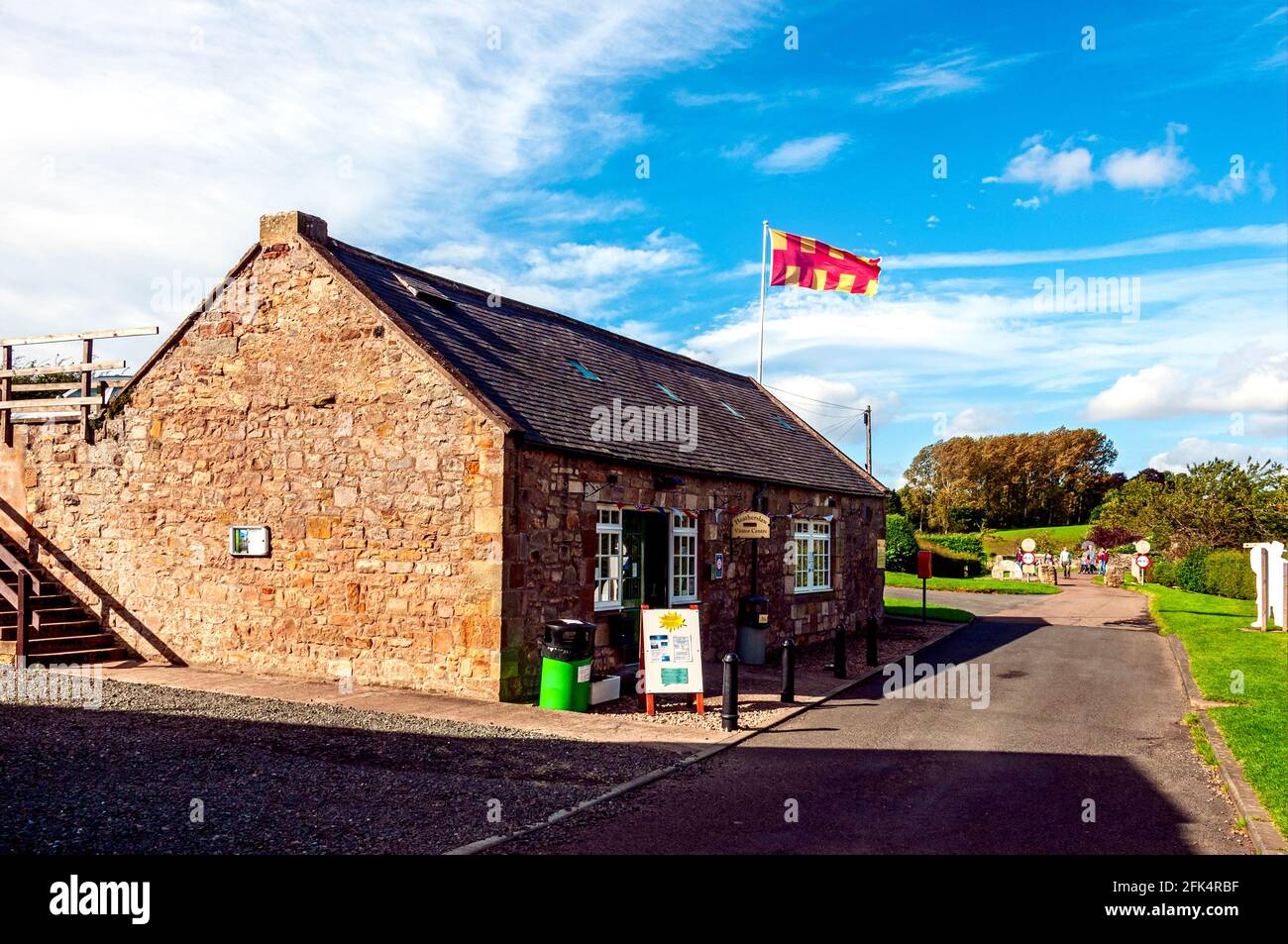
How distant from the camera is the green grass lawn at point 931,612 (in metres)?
26.0

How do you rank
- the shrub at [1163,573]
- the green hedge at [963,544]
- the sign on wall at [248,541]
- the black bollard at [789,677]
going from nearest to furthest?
the black bollard at [789,677]
the sign on wall at [248,541]
the shrub at [1163,573]
the green hedge at [963,544]

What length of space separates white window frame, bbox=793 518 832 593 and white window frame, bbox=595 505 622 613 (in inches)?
259

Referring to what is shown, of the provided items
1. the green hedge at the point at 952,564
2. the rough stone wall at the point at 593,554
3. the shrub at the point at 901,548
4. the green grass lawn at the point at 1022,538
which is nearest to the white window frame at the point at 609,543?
the rough stone wall at the point at 593,554

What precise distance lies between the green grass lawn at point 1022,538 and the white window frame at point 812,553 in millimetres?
43205

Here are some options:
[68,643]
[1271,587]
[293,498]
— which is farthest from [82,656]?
[1271,587]

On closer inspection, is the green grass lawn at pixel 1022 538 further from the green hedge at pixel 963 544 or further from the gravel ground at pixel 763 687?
the gravel ground at pixel 763 687

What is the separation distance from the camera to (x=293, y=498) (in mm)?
13641

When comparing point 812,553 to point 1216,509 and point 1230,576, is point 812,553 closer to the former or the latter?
point 1230,576

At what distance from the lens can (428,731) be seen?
33.3ft

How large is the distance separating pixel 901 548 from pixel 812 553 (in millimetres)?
23541

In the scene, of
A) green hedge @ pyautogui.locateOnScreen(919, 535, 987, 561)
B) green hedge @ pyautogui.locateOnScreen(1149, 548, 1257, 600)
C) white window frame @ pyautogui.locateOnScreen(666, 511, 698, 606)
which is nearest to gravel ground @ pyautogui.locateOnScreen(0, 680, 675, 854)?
white window frame @ pyautogui.locateOnScreen(666, 511, 698, 606)

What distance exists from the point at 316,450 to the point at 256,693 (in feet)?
11.7

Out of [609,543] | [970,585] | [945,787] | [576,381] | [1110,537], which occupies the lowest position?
[970,585]

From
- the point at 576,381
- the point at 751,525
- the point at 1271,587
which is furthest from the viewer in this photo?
the point at 1271,587
